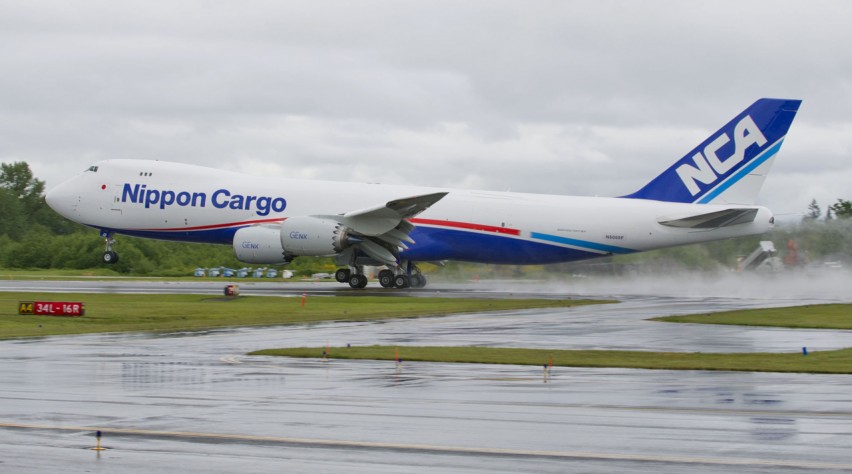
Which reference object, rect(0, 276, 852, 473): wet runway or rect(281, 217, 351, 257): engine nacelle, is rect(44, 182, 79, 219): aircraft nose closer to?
rect(281, 217, 351, 257): engine nacelle

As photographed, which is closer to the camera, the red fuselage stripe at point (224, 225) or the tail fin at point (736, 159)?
the tail fin at point (736, 159)

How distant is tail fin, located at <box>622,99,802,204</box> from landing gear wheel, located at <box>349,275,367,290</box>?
1488cm

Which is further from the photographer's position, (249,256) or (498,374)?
(249,256)

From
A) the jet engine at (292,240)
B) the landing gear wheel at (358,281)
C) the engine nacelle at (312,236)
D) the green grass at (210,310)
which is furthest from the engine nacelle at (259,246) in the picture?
the green grass at (210,310)

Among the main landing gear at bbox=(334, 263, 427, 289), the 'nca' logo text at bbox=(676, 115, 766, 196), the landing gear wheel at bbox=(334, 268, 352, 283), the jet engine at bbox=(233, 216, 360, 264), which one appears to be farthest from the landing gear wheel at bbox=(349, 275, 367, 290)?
the 'nca' logo text at bbox=(676, 115, 766, 196)

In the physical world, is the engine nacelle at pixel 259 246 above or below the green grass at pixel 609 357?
above

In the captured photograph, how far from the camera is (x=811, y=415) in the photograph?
12891mm

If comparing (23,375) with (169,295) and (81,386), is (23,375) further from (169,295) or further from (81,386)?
(169,295)

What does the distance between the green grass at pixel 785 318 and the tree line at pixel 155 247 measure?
517 inches

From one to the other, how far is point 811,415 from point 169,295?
33668 millimetres

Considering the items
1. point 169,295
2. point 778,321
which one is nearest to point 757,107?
point 778,321

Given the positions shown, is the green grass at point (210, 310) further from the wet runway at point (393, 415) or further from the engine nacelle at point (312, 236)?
the wet runway at point (393, 415)

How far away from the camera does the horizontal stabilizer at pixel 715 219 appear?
4578 centimetres

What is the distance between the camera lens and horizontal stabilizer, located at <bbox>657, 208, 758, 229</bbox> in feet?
150
